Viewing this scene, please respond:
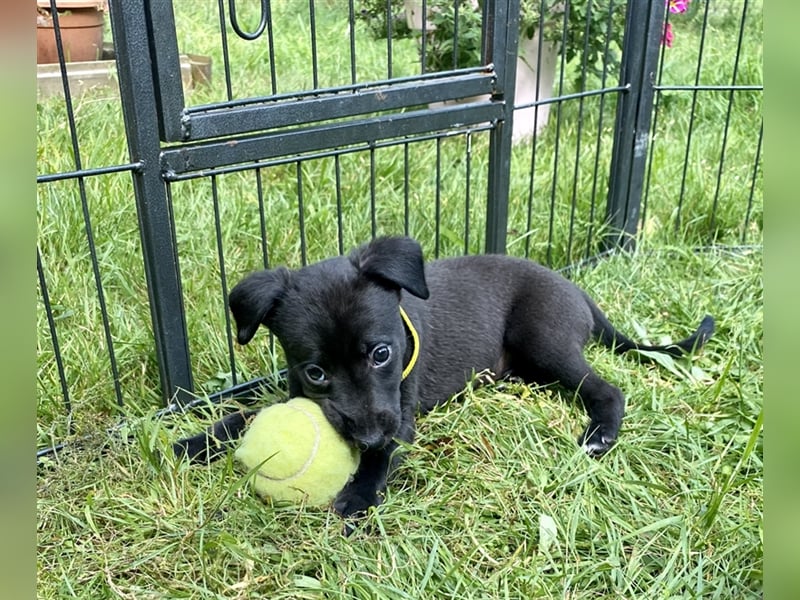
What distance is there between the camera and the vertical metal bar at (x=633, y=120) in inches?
153

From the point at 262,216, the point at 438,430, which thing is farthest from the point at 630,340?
the point at 262,216

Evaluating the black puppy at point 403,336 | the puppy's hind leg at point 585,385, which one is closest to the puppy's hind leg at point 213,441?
the black puppy at point 403,336

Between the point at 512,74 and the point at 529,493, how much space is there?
6.23 ft

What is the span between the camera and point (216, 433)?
271cm

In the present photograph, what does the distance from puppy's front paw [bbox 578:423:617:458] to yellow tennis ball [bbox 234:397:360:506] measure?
854 millimetres

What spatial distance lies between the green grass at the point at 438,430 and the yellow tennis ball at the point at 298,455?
70 millimetres

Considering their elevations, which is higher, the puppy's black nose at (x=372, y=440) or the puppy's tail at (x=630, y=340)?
the puppy's black nose at (x=372, y=440)

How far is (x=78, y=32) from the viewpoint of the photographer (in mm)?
6332

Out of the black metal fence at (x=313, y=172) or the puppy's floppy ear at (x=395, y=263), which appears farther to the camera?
the black metal fence at (x=313, y=172)

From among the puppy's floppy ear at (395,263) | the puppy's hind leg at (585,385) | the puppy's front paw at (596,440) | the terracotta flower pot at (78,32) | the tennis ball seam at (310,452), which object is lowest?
the puppy's front paw at (596,440)

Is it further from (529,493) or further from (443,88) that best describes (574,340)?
(443,88)

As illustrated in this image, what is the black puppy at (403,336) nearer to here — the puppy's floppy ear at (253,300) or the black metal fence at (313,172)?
the puppy's floppy ear at (253,300)

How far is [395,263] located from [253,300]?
1.49ft
